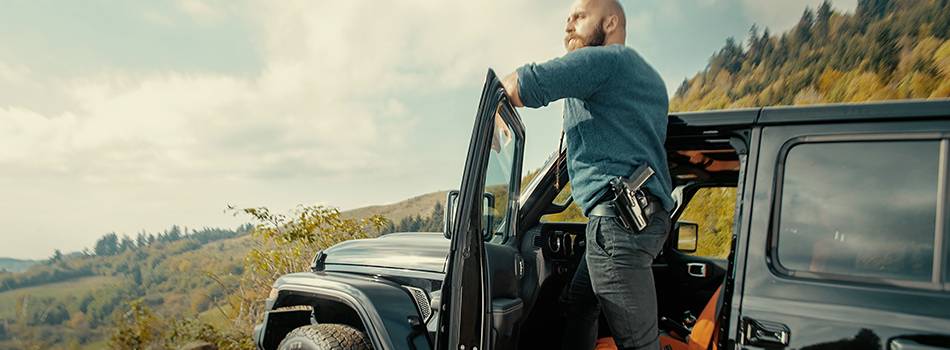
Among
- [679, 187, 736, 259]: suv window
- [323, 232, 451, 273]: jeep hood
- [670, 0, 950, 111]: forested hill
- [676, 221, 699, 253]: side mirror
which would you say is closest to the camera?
[323, 232, 451, 273]: jeep hood

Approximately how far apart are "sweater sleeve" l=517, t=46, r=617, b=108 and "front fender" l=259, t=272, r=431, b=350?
3.55 ft

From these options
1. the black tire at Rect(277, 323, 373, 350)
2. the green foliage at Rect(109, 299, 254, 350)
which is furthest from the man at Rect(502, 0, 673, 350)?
the green foliage at Rect(109, 299, 254, 350)

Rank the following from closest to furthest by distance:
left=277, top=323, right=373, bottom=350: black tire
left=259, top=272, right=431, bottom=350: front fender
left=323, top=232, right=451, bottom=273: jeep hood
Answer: left=259, top=272, right=431, bottom=350: front fender
left=277, top=323, right=373, bottom=350: black tire
left=323, top=232, right=451, bottom=273: jeep hood

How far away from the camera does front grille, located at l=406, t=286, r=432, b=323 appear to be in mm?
2746

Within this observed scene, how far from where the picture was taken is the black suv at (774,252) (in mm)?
1907

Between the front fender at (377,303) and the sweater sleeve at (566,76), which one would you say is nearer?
the sweater sleeve at (566,76)

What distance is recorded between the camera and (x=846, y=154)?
6.71 feet

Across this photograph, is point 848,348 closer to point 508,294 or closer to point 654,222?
point 654,222

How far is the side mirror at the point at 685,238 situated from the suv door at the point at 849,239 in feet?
6.17

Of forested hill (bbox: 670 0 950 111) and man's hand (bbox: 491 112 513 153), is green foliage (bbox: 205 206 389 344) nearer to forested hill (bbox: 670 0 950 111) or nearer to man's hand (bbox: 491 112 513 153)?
man's hand (bbox: 491 112 513 153)

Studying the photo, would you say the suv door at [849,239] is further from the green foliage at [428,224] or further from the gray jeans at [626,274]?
Answer: the green foliage at [428,224]

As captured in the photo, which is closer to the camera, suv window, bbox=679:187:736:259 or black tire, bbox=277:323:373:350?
black tire, bbox=277:323:373:350

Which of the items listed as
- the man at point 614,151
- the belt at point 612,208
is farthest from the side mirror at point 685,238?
the belt at point 612,208


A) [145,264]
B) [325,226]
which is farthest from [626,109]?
[145,264]
